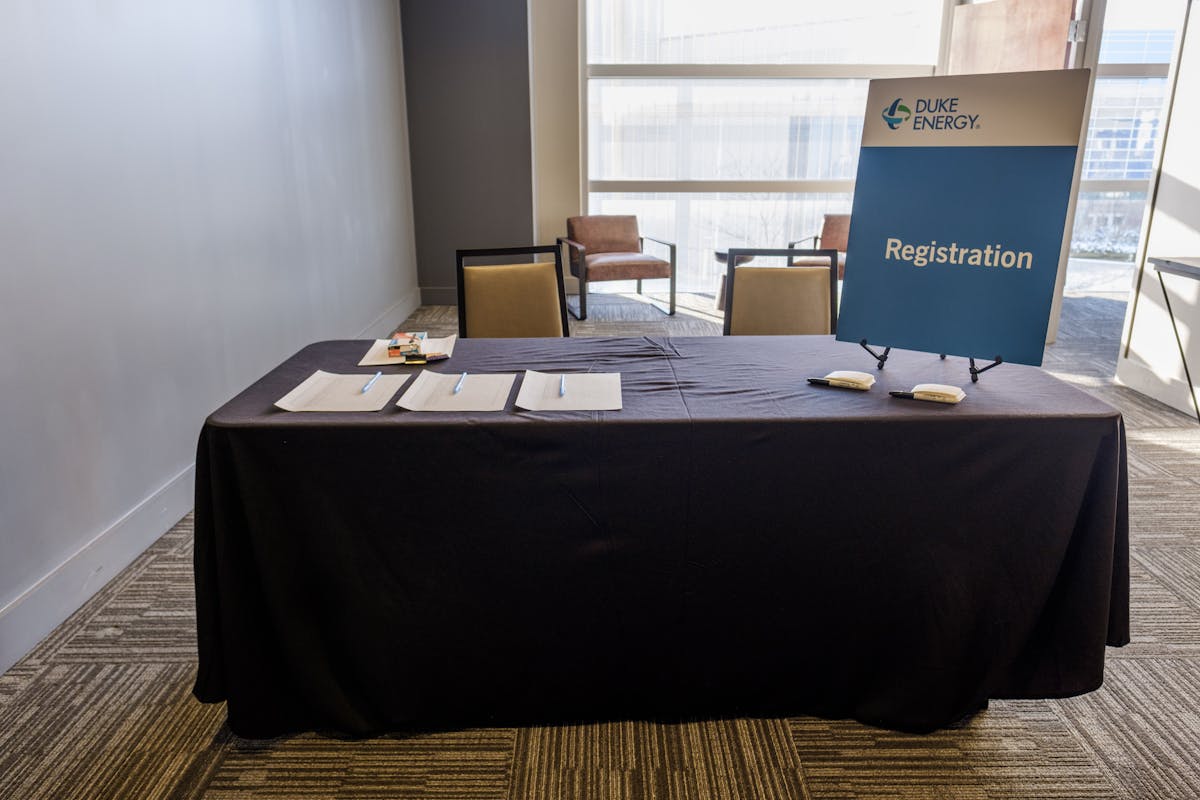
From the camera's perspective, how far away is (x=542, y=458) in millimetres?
1640

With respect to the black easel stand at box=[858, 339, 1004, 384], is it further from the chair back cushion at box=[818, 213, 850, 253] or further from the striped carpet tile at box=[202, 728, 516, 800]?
the chair back cushion at box=[818, 213, 850, 253]

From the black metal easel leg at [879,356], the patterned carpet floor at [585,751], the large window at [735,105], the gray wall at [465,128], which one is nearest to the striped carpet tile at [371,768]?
the patterned carpet floor at [585,751]

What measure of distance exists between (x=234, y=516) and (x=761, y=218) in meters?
5.89

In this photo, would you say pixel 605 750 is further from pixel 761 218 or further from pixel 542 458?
pixel 761 218

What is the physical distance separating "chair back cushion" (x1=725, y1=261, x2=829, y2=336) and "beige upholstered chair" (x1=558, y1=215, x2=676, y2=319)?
3085 mm

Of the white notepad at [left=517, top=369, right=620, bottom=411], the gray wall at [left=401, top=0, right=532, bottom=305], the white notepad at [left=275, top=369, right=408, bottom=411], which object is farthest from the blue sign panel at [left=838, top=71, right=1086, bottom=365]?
the gray wall at [left=401, top=0, right=532, bottom=305]

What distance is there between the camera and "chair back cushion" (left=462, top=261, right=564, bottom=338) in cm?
298

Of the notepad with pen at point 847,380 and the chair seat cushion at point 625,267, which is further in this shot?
the chair seat cushion at point 625,267

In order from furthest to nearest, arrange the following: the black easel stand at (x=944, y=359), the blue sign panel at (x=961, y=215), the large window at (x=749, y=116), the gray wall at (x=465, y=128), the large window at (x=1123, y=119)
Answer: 1. the large window at (x=749, y=116)
2. the gray wall at (x=465, y=128)
3. the large window at (x=1123, y=119)
4. the black easel stand at (x=944, y=359)
5. the blue sign panel at (x=961, y=215)

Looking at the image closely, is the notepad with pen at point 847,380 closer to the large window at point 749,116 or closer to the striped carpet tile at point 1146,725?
the striped carpet tile at point 1146,725

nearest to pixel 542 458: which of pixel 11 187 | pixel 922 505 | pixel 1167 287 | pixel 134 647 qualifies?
pixel 922 505

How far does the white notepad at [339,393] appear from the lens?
1.73 metres

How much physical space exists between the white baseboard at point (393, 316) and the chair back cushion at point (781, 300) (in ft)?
9.78

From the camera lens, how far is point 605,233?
6.45 m
